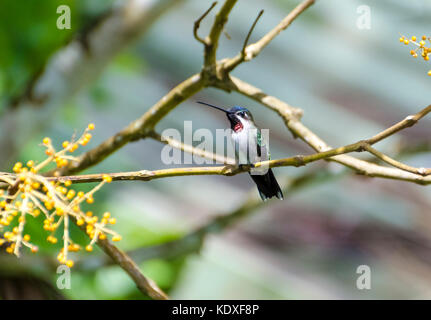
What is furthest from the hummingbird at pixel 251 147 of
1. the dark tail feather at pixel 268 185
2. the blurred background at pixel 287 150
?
the blurred background at pixel 287 150

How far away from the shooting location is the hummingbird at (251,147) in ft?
6.61

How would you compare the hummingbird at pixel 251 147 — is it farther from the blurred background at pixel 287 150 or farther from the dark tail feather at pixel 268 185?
the blurred background at pixel 287 150

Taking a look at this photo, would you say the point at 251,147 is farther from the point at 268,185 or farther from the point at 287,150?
the point at 287,150

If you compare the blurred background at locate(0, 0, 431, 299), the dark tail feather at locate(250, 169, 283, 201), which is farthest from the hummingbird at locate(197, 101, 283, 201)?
the blurred background at locate(0, 0, 431, 299)

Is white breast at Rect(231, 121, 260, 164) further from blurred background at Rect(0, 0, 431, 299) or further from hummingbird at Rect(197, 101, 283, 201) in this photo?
blurred background at Rect(0, 0, 431, 299)

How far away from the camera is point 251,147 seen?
81.7 inches

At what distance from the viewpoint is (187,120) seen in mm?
4484

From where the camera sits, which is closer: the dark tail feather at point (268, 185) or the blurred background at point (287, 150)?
the dark tail feather at point (268, 185)

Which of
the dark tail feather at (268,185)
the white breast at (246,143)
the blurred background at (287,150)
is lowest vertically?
the dark tail feather at (268,185)

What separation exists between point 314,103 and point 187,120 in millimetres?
1017

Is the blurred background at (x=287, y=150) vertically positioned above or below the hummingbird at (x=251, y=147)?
above

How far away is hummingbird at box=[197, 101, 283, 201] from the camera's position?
2014 millimetres
